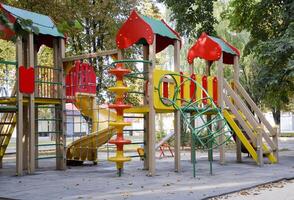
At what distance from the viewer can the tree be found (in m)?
13.6

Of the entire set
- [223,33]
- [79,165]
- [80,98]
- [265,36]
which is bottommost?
[79,165]

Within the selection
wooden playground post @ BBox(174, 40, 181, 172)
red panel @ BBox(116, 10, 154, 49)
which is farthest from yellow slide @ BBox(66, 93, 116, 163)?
wooden playground post @ BBox(174, 40, 181, 172)

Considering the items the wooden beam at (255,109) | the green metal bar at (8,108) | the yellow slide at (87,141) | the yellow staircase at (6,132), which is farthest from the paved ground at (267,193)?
the yellow staircase at (6,132)

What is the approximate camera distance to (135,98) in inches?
928

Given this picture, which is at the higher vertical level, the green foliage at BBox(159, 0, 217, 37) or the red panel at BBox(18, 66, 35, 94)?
the green foliage at BBox(159, 0, 217, 37)

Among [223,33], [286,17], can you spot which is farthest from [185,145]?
[223,33]

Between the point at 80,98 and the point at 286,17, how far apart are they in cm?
736

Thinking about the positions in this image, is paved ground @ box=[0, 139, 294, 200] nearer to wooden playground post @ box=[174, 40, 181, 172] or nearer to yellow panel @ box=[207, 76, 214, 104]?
wooden playground post @ box=[174, 40, 181, 172]

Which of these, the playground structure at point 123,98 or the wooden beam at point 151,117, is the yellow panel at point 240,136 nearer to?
the playground structure at point 123,98

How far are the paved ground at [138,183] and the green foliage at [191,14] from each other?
808cm

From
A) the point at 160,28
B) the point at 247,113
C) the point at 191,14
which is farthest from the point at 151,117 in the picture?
the point at 191,14

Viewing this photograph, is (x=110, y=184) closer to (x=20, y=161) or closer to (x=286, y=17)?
(x=20, y=161)

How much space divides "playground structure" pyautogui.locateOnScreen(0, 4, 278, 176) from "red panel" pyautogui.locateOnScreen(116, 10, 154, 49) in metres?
0.02

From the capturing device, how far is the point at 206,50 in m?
13.3
